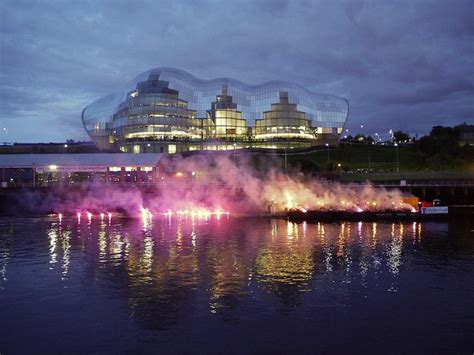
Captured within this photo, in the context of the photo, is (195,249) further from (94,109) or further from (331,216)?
(94,109)

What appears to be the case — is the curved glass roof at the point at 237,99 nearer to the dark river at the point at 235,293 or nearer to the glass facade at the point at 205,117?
the glass facade at the point at 205,117

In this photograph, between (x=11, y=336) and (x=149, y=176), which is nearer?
(x=11, y=336)

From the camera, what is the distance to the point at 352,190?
254ft

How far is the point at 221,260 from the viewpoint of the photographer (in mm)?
36562

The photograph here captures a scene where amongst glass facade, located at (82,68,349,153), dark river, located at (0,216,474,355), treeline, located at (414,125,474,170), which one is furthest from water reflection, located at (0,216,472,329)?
glass facade, located at (82,68,349,153)

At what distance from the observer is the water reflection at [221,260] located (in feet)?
90.0

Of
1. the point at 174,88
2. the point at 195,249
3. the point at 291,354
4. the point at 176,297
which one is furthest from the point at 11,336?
the point at 174,88

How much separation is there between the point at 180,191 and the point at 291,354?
186 feet

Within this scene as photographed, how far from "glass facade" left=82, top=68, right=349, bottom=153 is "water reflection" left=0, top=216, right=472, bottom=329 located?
80.2 metres

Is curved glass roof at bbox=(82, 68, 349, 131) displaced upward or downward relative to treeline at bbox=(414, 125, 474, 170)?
upward

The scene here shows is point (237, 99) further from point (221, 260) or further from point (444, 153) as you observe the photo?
point (221, 260)

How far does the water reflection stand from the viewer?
2742 centimetres

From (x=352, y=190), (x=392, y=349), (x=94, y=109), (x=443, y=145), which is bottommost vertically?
(x=392, y=349)

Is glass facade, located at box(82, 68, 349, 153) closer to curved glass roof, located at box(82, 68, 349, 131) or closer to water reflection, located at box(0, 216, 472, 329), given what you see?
curved glass roof, located at box(82, 68, 349, 131)
